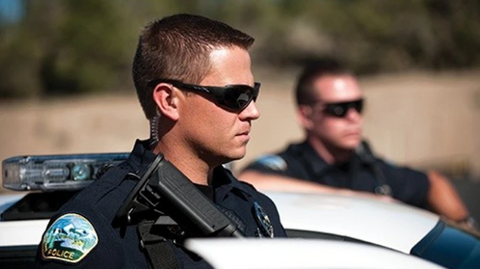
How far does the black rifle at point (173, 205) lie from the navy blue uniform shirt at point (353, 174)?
84.4 inches

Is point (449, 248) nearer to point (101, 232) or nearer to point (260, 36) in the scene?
point (101, 232)

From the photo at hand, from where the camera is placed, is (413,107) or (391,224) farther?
(413,107)

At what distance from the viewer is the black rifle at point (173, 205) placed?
2.08 m

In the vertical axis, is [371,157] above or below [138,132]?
above

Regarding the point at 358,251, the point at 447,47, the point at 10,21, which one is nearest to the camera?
the point at 358,251

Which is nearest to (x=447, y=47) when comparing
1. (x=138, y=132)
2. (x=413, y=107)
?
(x=413, y=107)

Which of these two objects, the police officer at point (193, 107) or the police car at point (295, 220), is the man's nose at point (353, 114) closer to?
the police car at point (295, 220)

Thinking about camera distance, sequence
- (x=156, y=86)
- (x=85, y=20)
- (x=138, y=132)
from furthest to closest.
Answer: (x=85, y=20) < (x=138, y=132) < (x=156, y=86)

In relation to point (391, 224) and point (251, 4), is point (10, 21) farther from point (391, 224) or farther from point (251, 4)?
point (391, 224)

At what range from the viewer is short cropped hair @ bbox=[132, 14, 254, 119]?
7.39 ft

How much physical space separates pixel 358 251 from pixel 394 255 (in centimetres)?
11

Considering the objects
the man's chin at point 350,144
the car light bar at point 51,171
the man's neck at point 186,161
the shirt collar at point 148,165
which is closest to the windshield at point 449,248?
the shirt collar at point 148,165

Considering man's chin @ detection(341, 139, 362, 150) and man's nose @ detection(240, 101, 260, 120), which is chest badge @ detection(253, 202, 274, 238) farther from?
man's chin @ detection(341, 139, 362, 150)

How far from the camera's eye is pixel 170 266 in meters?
2.05
